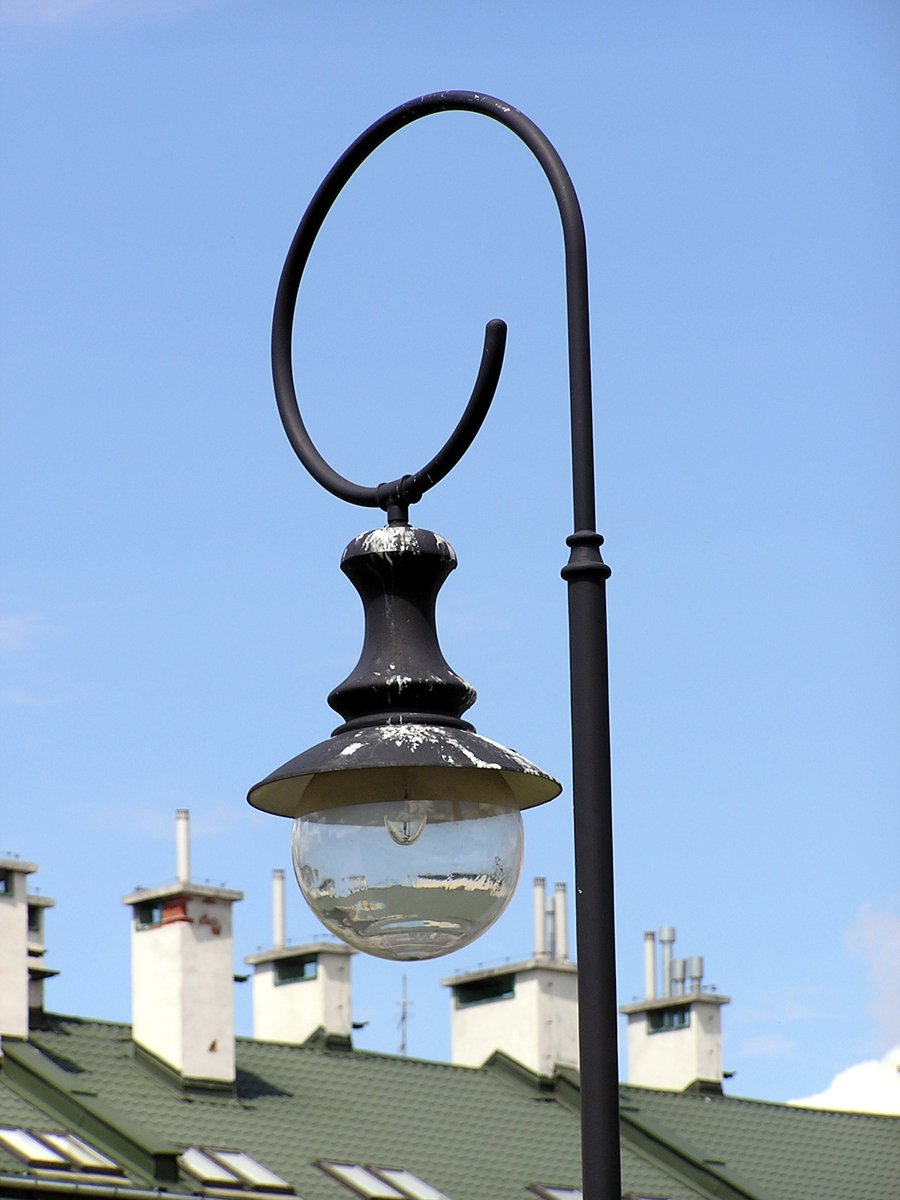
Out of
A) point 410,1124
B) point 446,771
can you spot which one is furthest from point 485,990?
point 446,771

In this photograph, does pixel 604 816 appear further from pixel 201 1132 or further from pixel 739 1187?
pixel 739 1187

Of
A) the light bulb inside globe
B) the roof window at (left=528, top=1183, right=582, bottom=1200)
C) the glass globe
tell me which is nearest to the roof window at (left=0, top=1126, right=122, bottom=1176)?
the roof window at (left=528, top=1183, right=582, bottom=1200)

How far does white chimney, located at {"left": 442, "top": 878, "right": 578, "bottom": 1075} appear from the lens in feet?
124

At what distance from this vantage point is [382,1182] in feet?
102

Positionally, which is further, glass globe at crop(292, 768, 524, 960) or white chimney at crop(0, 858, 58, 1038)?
white chimney at crop(0, 858, 58, 1038)

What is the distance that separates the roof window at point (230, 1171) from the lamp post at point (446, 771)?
2237 centimetres

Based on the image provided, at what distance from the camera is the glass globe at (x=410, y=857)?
6.93 meters

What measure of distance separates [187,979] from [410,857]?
2582cm

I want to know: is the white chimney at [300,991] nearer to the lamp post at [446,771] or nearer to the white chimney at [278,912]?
the white chimney at [278,912]

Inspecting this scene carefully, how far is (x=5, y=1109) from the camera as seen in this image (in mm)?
28938

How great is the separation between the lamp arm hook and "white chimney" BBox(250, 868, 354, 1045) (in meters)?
28.0

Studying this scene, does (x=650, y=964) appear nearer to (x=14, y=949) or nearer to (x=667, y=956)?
(x=667, y=956)

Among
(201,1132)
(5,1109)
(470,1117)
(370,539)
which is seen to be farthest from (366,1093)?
(370,539)

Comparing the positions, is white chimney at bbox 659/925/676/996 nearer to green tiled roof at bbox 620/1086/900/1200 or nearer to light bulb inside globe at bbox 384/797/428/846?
green tiled roof at bbox 620/1086/900/1200
